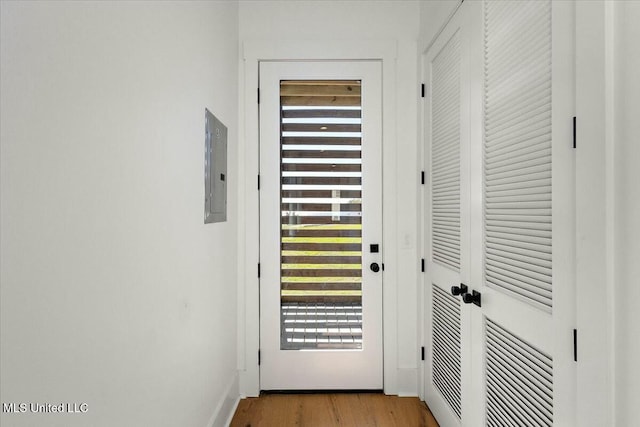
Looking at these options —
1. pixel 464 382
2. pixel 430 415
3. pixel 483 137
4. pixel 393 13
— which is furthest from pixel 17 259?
pixel 393 13

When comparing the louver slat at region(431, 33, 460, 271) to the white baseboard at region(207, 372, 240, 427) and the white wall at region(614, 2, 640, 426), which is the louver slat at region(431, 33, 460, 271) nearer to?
the white wall at region(614, 2, 640, 426)

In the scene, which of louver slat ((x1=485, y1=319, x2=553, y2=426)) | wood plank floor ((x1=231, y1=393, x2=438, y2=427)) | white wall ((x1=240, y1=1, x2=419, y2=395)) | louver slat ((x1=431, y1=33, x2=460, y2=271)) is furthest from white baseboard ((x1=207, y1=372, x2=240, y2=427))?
louver slat ((x1=431, y1=33, x2=460, y2=271))

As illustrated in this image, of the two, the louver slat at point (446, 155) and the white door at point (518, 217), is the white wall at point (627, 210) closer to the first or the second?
the white door at point (518, 217)

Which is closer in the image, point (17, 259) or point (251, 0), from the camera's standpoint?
point (17, 259)

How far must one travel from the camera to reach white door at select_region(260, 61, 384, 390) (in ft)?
8.04

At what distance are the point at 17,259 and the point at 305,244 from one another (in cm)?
186

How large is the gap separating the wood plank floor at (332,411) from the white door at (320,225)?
0.29 ft

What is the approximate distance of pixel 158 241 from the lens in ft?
4.10

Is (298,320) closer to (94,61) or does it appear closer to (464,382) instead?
(464,382)

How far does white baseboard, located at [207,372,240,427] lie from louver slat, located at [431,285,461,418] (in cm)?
125

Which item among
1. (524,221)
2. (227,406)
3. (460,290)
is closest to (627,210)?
(524,221)

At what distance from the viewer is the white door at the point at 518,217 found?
105 cm

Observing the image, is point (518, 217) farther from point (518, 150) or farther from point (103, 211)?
point (103, 211)

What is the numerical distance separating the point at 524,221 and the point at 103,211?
51.8 inches
